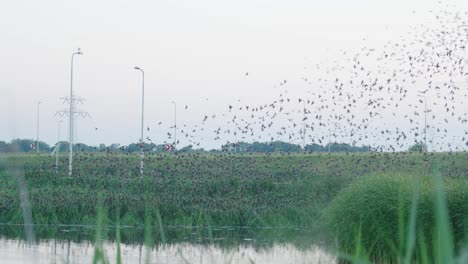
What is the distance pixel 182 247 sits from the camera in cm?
2038

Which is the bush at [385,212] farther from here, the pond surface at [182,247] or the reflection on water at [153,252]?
the reflection on water at [153,252]

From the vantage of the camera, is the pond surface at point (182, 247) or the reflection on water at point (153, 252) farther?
the pond surface at point (182, 247)

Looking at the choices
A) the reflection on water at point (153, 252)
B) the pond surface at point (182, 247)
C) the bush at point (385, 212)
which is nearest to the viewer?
the bush at point (385, 212)

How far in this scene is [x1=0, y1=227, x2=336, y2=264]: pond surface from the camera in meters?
17.5

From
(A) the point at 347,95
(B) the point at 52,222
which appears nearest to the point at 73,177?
(B) the point at 52,222

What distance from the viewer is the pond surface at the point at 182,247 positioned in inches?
690

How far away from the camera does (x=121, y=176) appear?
132 feet

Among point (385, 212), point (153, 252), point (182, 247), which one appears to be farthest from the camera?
point (182, 247)

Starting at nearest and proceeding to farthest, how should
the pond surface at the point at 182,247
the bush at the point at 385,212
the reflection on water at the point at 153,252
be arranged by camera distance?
the bush at the point at 385,212
the reflection on water at the point at 153,252
the pond surface at the point at 182,247

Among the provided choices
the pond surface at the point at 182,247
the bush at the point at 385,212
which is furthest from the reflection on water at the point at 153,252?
the bush at the point at 385,212

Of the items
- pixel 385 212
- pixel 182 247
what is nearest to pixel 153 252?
pixel 182 247

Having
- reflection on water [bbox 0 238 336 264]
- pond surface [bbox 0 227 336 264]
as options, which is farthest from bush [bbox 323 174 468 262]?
reflection on water [bbox 0 238 336 264]

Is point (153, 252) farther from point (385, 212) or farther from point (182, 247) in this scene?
point (385, 212)

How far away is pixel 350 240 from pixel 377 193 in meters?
1.07
